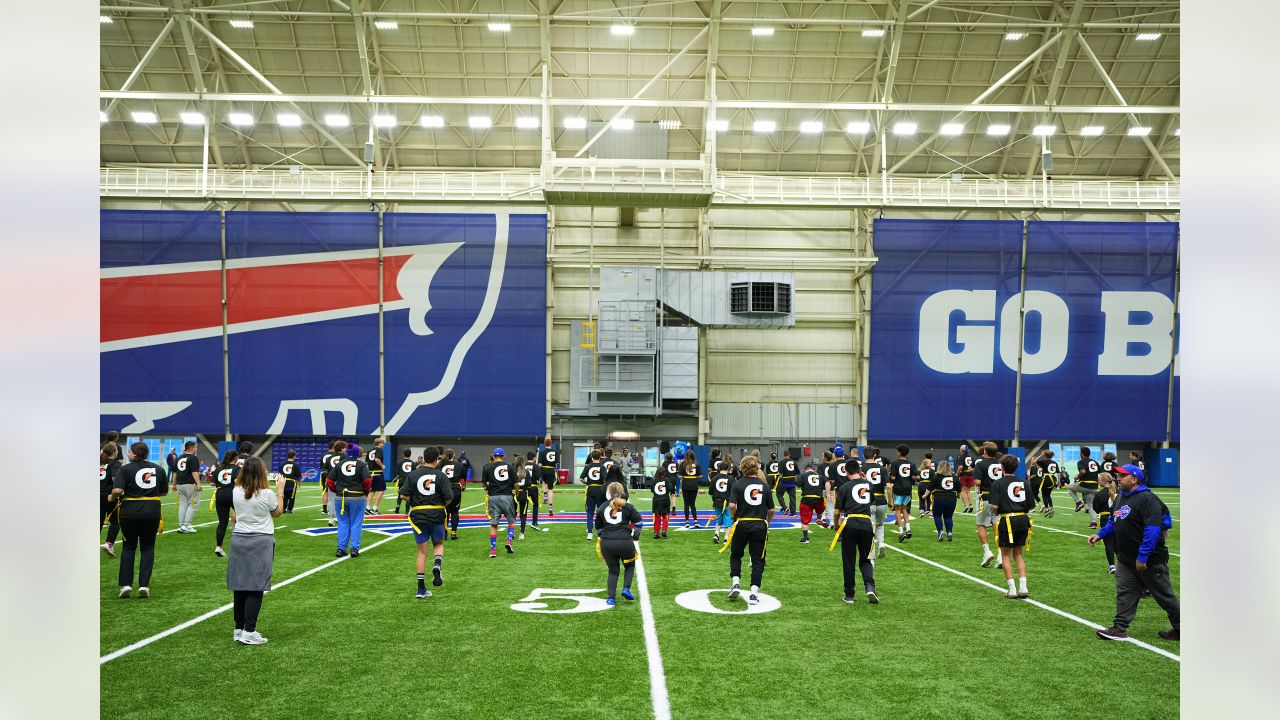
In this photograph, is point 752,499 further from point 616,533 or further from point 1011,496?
point 1011,496

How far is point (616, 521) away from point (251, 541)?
423cm

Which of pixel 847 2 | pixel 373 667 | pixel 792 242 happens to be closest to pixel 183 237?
pixel 792 242

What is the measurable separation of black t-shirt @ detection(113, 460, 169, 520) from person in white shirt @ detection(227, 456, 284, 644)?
297cm

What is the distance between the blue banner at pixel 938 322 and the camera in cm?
3456

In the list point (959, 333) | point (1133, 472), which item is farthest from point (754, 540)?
point (959, 333)

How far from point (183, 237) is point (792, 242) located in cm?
2550

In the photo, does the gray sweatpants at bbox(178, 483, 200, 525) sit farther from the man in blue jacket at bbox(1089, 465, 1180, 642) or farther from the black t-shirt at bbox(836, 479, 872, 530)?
the man in blue jacket at bbox(1089, 465, 1180, 642)

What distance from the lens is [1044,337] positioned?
34469 mm

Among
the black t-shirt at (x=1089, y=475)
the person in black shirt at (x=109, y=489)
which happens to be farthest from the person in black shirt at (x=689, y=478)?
the person in black shirt at (x=109, y=489)

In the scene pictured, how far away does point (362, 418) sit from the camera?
33469 mm

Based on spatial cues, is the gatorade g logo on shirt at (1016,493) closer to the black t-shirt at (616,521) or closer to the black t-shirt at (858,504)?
the black t-shirt at (858,504)

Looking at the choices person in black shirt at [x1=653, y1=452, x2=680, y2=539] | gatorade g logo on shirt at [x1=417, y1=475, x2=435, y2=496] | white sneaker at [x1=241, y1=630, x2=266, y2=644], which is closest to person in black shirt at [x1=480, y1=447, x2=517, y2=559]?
gatorade g logo on shirt at [x1=417, y1=475, x2=435, y2=496]

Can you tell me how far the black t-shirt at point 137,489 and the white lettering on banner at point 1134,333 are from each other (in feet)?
115
